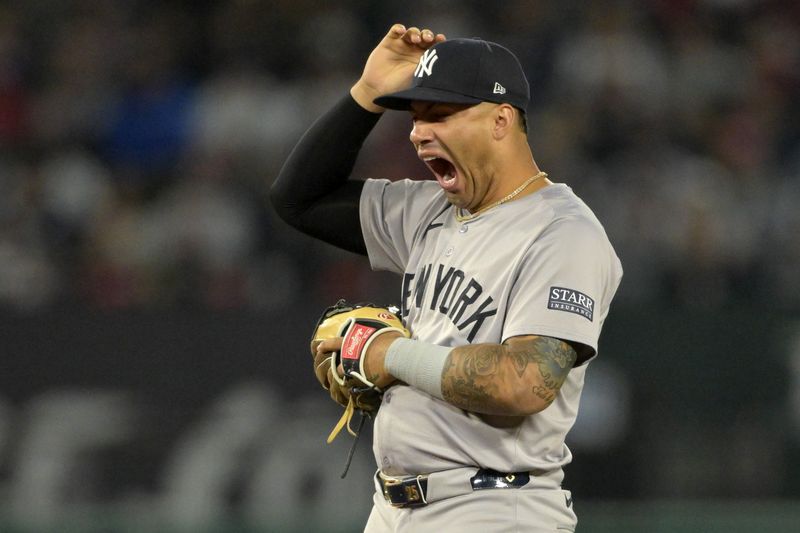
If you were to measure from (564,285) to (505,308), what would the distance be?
0.16 m

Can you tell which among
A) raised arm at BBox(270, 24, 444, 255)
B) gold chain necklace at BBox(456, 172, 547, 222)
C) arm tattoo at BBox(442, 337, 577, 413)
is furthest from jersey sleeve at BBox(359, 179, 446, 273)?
arm tattoo at BBox(442, 337, 577, 413)

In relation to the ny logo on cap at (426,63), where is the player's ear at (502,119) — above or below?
below

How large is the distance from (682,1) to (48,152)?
173 inches

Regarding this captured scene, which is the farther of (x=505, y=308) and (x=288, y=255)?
(x=288, y=255)

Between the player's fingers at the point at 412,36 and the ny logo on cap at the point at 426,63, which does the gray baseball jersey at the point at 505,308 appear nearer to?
the ny logo on cap at the point at 426,63

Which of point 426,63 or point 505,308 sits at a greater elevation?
point 426,63

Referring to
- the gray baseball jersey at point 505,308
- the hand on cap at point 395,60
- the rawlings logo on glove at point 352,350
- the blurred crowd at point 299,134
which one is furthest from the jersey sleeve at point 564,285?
the blurred crowd at point 299,134

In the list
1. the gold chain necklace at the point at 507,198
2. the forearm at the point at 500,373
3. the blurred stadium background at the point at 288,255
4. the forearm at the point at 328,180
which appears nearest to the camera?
the forearm at the point at 500,373

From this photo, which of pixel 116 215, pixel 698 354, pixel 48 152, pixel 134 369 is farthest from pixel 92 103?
pixel 698 354

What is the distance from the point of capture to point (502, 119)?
2980 millimetres

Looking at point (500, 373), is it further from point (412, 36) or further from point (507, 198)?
point (412, 36)

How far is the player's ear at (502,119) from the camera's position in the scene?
297 centimetres

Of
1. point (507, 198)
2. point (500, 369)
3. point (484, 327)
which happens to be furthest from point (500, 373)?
point (507, 198)

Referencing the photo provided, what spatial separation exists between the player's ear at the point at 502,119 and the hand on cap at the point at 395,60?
0.34 m
